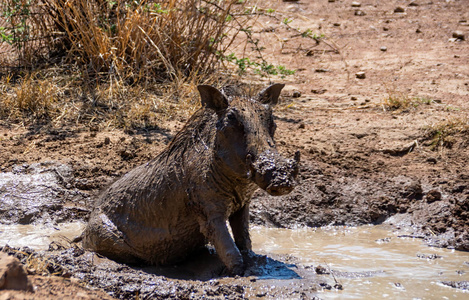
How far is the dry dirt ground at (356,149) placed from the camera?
6273 millimetres

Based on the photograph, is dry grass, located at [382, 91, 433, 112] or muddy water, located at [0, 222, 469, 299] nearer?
muddy water, located at [0, 222, 469, 299]

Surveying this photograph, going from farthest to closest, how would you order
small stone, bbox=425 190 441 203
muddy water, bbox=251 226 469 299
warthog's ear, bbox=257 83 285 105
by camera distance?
small stone, bbox=425 190 441 203
warthog's ear, bbox=257 83 285 105
muddy water, bbox=251 226 469 299

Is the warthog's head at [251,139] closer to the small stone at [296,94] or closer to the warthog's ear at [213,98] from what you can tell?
the warthog's ear at [213,98]

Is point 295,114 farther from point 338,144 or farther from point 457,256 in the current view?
point 457,256

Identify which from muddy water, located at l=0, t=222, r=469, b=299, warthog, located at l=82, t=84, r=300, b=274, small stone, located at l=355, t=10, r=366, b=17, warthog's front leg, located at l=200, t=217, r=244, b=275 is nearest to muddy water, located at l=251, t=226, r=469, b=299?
muddy water, located at l=0, t=222, r=469, b=299

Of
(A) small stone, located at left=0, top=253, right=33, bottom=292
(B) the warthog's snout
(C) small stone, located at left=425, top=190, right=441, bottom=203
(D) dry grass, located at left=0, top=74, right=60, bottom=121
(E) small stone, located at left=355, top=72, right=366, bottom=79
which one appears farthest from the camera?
(E) small stone, located at left=355, top=72, right=366, bottom=79

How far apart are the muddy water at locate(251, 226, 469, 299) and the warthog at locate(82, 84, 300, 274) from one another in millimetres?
768

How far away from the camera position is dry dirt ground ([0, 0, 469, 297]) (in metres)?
6.27

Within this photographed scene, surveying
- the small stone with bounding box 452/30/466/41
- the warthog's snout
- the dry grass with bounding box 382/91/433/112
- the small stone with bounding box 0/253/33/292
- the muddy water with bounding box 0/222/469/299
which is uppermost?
the warthog's snout

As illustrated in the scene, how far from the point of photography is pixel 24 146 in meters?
6.99

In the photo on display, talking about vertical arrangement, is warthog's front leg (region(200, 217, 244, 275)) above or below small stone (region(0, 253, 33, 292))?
below

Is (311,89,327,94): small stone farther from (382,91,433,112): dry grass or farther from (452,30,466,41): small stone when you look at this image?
(452,30,466,41): small stone

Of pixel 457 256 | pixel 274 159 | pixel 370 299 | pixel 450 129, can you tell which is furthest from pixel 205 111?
pixel 450 129

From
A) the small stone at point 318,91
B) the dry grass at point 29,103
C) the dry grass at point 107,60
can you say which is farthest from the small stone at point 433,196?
the dry grass at point 29,103
